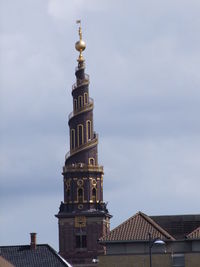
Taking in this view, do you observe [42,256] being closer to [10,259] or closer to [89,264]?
[10,259]

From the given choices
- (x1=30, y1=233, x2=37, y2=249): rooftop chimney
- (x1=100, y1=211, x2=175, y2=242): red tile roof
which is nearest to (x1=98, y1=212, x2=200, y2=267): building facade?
(x1=100, y1=211, x2=175, y2=242): red tile roof

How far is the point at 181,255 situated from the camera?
124 metres

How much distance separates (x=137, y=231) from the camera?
125 metres

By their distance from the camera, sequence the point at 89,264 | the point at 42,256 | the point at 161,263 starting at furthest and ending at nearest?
the point at 89,264 → the point at 42,256 → the point at 161,263

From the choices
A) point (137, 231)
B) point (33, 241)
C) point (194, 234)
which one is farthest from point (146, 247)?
point (33, 241)

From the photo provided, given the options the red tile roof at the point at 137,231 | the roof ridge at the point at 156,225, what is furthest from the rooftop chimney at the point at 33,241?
the roof ridge at the point at 156,225

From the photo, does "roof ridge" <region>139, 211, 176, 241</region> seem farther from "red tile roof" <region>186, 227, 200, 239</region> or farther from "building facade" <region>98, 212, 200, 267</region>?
"red tile roof" <region>186, 227, 200, 239</region>

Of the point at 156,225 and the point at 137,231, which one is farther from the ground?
the point at 156,225

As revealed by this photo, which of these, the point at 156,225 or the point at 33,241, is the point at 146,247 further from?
the point at 33,241

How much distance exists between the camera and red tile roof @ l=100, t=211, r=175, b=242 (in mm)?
124188

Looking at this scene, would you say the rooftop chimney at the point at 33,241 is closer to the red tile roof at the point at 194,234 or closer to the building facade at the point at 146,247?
the building facade at the point at 146,247

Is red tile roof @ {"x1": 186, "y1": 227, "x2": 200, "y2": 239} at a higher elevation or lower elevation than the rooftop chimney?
lower

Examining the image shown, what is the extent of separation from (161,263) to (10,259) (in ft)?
53.1

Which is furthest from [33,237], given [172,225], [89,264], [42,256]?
[89,264]
